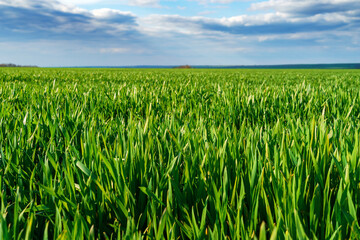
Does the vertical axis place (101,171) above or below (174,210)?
above

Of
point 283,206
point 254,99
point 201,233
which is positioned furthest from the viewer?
point 254,99

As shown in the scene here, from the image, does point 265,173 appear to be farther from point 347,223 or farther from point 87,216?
point 87,216

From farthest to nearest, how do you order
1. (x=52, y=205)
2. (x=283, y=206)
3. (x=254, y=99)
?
(x=254, y=99) → (x=52, y=205) → (x=283, y=206)

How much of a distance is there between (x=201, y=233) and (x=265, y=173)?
1.32 ft

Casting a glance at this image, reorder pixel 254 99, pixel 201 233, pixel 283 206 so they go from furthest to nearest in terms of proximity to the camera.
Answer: pixel 254 99, pixel 283 206, pixel 201 233

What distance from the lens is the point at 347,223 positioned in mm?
844

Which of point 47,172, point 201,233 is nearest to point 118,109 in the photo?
point 47,172

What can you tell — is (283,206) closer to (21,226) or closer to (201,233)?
(201,233)

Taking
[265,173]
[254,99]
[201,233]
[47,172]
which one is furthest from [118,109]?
[201,233]

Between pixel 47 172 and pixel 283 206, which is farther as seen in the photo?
pixel 47 172

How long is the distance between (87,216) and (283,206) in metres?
0.62

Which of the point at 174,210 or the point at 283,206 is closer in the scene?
the point at 283,206

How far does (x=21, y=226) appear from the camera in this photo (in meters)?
0.92

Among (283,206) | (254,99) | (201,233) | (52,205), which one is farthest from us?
(254,99)
